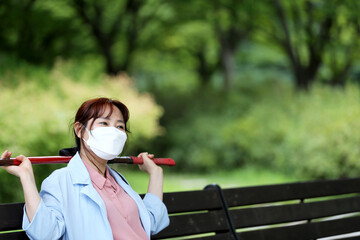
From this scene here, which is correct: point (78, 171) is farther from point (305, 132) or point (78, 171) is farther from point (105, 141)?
point (305, 132)

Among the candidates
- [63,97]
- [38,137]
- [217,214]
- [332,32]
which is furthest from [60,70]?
[217,214]

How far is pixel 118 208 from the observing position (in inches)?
95.0

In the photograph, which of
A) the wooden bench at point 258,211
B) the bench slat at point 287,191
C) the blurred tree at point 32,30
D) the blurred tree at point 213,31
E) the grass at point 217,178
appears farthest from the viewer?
the blurred tree at point 213,31

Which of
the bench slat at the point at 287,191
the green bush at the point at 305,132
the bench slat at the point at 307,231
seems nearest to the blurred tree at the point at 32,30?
the green bush at the point at 305,132

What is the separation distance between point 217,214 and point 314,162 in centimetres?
970

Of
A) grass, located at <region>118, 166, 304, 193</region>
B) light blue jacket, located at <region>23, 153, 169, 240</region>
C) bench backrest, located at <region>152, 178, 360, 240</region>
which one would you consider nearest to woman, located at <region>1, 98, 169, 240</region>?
light blue jacket, located at <region>23, 153, 169, 240</region>

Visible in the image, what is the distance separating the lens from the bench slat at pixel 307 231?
12.0ft

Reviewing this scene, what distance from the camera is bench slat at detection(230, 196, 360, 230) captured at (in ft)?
11.9

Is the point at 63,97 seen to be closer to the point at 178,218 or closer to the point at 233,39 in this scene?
the point at 178,218

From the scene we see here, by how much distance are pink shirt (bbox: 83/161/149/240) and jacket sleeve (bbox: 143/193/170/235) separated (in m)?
0.20

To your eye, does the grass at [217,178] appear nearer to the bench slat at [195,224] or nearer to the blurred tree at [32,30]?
the blurred tree at [32,30]

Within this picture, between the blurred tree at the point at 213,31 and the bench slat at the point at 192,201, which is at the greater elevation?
the blurred tree at the point at 213,31

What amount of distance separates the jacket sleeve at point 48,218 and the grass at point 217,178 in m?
9.88

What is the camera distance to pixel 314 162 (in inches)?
504
